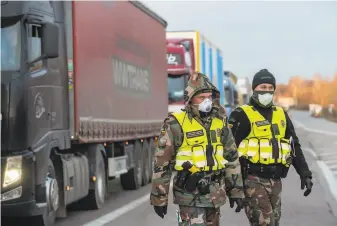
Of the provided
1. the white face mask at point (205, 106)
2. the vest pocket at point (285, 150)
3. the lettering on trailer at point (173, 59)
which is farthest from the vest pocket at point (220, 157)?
the lettering on trailer at point (173, 59)

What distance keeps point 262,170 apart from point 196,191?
42.9 inches

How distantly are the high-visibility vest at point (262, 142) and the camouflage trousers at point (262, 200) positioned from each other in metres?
0.19


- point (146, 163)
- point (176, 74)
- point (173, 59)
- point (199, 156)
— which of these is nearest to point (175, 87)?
point (176, 74)

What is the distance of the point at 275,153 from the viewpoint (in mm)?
6074

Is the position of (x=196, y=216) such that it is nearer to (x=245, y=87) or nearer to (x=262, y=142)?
(x=262, y=142)

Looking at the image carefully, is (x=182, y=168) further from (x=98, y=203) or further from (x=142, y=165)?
(x=142, y=165)

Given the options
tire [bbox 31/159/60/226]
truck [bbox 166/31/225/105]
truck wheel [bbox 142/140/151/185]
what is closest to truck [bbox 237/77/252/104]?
truck [bbox 166/31/225/105]

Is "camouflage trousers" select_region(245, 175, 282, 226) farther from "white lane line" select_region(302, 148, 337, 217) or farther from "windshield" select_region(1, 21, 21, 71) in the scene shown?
"white lane line" select_region(302, 148, 337, 217)

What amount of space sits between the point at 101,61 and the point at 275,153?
5.79 m

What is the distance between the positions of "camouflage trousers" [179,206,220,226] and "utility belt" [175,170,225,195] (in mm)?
143

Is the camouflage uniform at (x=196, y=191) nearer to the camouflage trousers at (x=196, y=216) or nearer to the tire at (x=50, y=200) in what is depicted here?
the camouflage trousers at (x=196, y=216)

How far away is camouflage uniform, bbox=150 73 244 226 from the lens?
16.8 ft

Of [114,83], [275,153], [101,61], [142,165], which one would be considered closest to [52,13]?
[101,61]

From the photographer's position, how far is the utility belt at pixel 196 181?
516cm
